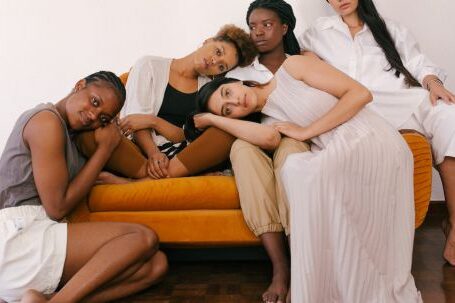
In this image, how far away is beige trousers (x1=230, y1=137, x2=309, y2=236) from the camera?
1.77 meters

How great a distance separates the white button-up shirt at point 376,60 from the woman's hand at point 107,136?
1.23 meters

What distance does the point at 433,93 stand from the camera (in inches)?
88.4

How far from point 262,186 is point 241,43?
868 millimetres

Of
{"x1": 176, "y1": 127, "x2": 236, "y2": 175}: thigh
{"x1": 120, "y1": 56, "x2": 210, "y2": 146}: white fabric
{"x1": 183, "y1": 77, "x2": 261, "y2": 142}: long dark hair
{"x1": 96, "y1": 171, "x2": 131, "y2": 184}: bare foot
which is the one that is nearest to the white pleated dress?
{"x1": 176, "y1": 127, "x2": 236, "y2": 175}: thigh

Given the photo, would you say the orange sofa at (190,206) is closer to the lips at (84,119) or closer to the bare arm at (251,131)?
the bare arm at (251,131)

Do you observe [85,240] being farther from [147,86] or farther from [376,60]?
[376,60]

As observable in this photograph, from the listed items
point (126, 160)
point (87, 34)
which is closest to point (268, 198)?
point (126, 160)

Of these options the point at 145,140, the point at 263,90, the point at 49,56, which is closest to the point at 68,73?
the point at 49,56

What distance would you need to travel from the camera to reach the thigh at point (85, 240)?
165 cm

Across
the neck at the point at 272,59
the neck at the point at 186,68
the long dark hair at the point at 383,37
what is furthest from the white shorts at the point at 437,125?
the neck at the point at 186,68

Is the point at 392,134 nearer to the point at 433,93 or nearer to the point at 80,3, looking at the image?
the point at 433,93

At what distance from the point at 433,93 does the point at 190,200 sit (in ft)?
3.97

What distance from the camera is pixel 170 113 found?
2414 mm

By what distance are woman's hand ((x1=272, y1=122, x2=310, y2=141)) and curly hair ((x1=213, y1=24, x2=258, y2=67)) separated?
0.59 metres
